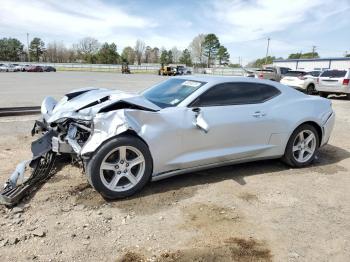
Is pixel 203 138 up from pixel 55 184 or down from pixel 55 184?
up

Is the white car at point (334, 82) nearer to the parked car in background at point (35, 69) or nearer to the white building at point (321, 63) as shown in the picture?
the white building at point (321, 63)

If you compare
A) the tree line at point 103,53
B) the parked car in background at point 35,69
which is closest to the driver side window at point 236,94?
the parked car in background at point 35,69

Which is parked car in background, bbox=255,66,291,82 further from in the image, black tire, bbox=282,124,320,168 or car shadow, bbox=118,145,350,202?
black tire, bbox=282,124,320,168

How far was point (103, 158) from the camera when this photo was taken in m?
3.86

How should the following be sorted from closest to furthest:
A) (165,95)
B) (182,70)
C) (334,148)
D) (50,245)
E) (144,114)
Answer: (50,245) → (144,114) → (165,95) → (334,148) → (182,70)

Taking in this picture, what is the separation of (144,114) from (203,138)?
2.93 feet

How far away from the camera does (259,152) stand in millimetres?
5105

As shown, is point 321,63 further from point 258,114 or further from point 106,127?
point 106,127

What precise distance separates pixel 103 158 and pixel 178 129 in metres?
1.02

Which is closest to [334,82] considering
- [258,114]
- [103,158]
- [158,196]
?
[258,114]

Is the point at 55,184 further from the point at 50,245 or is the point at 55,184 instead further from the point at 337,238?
the point at 337,238

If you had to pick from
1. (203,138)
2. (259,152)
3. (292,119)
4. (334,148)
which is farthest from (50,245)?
(334,148)

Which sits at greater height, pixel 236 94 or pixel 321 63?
pixel 321 63

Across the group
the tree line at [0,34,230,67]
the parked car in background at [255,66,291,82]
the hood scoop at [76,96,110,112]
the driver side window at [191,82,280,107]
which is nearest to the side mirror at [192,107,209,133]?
the driver side window at [191,82,280,107]
